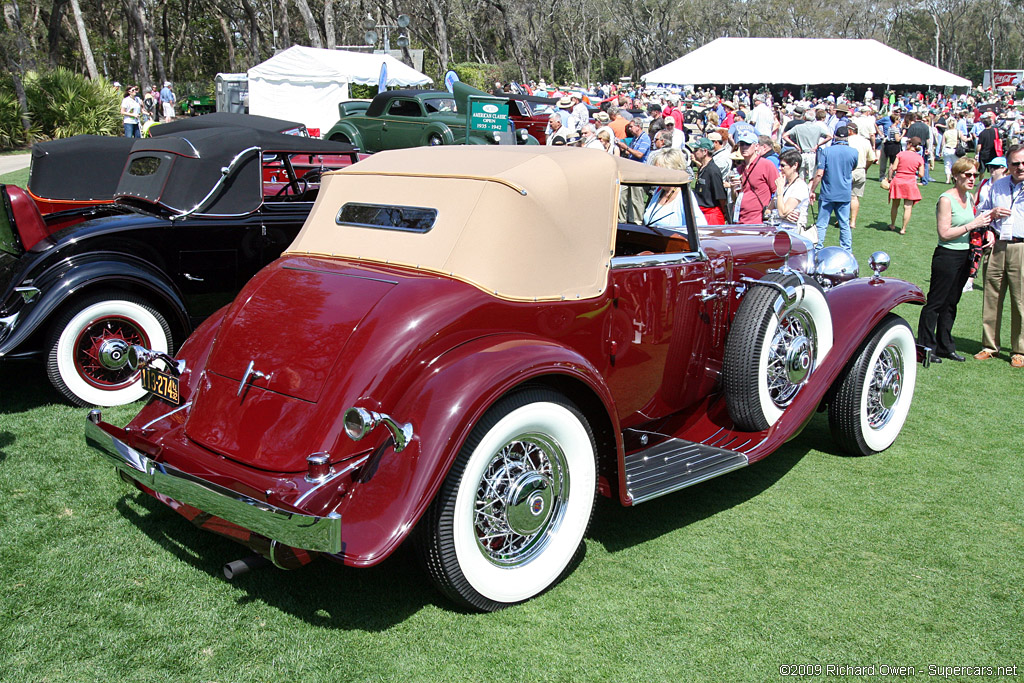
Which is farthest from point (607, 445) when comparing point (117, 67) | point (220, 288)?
point (117, 67)

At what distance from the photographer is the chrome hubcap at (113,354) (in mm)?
5596

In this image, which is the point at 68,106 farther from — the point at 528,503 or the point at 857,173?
the point at 528,503

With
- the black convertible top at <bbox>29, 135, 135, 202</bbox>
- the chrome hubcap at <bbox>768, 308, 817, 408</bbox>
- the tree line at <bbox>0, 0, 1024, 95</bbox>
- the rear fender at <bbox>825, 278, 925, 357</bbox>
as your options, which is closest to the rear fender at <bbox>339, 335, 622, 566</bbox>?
the chrome hubcap at <bbox>768, 308, 817, 408</bbox>

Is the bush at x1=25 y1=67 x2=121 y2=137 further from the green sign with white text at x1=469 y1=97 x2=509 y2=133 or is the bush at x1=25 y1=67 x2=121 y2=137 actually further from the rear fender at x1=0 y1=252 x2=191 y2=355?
the rear fender at x1=0 y1=252 x2=191 y2=355

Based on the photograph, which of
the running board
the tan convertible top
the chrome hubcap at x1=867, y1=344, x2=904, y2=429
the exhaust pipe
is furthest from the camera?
the chrome hubcap at x1=867, y1=344, x2=904, y2=429

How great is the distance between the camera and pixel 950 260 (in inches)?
284

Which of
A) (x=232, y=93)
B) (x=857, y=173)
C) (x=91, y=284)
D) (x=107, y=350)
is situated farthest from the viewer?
(x=232, y=93)

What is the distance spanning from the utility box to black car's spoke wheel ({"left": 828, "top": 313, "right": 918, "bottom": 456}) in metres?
29.0

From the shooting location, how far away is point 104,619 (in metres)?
3.22

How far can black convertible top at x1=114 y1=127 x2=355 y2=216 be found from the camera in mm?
6316

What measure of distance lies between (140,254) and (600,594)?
426 centimetres

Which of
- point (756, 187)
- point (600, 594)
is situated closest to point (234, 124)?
point (756, 187)

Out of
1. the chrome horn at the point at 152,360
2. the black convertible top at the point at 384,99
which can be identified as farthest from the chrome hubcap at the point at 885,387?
the black convertible top at the point at 384,99

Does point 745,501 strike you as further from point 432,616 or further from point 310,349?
point 310,349
